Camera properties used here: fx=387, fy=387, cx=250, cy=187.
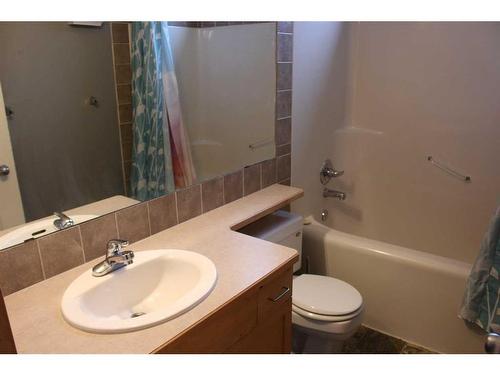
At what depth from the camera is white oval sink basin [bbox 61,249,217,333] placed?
3.12 feet

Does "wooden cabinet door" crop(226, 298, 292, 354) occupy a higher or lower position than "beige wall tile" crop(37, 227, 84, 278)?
lower

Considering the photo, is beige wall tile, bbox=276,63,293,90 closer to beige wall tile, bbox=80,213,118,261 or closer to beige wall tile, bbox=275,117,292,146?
beige wall tile, bbox=275,117,292,146

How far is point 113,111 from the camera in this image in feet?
4.32

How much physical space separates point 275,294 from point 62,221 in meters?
0.72

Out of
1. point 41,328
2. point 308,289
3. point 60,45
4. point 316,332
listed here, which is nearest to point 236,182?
point 308,289

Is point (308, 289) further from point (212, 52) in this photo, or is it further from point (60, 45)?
point (60, 45)

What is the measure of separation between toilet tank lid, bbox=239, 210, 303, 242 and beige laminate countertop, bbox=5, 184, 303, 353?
106 millimetres

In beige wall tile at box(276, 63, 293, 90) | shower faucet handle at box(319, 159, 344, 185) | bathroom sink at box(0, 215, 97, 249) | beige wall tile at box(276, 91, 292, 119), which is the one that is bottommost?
shower faucet handle at box(319, 159, 344, 185)

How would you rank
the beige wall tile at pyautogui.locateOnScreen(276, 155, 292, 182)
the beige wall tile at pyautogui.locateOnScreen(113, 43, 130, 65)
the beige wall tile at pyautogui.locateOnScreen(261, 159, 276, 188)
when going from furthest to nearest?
1. the beige wall tile at pyautogui.locateOnScreen(276, 155, 292, 182)
2. the beige wall tile at pyautogui.locateOnScreen(261, 159, 276, 188)
3. the beige wall tile at pyautogui.locateOnScreen(113, 43, 130, 65)

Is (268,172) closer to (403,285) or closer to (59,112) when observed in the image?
(403,285)

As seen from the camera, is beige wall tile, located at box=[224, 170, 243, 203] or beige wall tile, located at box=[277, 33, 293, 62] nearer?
beige wall tile, located at box=[224, 170, 243, 203]

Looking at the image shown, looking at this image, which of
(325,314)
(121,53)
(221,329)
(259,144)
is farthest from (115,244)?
(259,144)

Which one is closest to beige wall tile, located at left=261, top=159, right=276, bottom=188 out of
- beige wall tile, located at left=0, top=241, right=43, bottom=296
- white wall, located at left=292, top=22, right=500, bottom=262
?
white wall, located at left=292, top=22, right=500, bottom=262

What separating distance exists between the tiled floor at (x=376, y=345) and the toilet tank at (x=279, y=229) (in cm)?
59
